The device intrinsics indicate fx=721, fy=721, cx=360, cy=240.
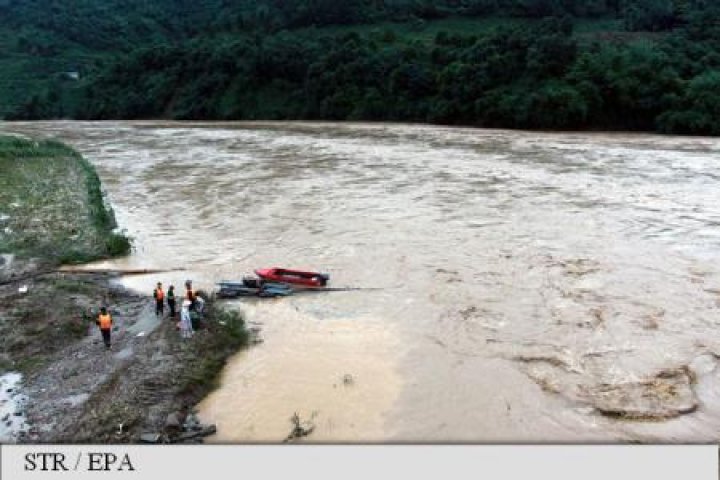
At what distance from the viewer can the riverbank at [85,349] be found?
12258 mm

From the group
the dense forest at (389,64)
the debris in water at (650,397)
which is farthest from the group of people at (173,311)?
the dense forest at (389,64)

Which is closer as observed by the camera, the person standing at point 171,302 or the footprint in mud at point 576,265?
the person standing at point 171,302

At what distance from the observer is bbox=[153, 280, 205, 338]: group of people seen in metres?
15.5

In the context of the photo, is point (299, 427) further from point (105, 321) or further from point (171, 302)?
point (171, 302)

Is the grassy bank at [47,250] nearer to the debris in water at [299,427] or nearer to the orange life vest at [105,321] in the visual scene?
the orange life vest at [105,321]

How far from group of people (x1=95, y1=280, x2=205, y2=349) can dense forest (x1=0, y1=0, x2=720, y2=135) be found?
117ft

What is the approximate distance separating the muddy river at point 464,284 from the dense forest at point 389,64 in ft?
34.2

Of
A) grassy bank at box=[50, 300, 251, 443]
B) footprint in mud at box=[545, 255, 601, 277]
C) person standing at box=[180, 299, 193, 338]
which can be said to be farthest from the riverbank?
footprint in mud at box=[545, 255, 601, 277]

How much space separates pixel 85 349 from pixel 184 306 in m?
2.20

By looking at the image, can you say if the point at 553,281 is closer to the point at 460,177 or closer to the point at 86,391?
the point at 86,391

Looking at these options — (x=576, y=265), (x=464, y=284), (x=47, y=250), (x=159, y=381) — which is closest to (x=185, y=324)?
(x=159, y=381)

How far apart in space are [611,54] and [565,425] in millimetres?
41869

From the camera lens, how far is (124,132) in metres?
59.4

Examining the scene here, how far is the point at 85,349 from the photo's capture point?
49.8 ft
